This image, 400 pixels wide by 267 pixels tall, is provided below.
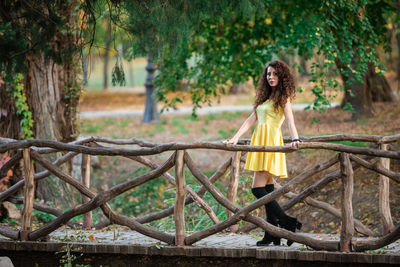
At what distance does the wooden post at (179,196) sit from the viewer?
5.77 m

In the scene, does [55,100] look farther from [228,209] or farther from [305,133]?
[305,133]

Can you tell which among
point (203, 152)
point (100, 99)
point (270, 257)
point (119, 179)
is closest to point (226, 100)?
point (100, 99)

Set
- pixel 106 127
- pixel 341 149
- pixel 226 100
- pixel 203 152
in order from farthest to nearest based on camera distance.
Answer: pixel 226 100
pixel 106 127
pixel 203 152
pixel 341 149

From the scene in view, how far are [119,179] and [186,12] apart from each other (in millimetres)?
7480

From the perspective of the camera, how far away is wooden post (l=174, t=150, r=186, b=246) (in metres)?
5.77

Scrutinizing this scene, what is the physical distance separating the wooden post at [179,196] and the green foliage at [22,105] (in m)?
5.14

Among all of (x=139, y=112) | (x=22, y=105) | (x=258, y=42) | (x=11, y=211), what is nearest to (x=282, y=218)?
(x=11, y=211)

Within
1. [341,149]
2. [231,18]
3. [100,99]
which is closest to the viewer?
[341,149]

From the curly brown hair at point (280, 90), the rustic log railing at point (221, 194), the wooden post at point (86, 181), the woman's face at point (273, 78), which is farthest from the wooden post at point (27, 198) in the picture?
the woman's face at point (273, 78)

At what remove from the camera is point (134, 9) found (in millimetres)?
6988

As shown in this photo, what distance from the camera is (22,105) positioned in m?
10.1

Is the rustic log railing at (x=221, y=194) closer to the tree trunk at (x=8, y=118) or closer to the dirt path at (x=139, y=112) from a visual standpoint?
the tree trunk at (x=8, y=118)

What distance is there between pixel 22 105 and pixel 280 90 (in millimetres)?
5820

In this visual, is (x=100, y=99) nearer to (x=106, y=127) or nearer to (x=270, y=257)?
(x=106, y=127)
